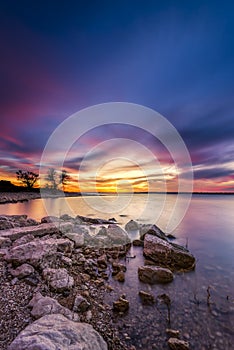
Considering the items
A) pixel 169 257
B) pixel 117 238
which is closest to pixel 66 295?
pixel 169 257

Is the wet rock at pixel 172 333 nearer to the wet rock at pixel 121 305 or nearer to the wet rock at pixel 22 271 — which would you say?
the wet rock at pixel 121 305

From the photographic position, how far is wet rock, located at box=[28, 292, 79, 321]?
3449mm

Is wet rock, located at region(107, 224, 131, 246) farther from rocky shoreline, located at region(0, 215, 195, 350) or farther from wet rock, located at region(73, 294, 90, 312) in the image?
wet rock, located at region(73, 294, 90, 312)

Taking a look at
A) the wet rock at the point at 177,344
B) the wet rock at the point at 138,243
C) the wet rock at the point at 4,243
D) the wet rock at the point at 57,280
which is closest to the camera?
the wet rock at the point at 177,344

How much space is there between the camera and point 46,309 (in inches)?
138

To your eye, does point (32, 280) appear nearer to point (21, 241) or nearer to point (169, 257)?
point (21, 241)

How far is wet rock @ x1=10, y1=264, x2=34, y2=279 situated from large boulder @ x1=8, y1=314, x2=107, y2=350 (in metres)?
1.99

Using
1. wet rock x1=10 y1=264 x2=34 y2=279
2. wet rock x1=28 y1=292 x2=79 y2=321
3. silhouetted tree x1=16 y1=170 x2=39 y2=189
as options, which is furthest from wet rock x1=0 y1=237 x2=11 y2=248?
silhouetted tree x1=16 y1=170 x2=39 y2=189

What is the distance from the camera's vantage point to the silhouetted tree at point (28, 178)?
64.1 metres

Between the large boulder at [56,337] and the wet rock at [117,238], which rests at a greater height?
the large boulder at [56,337]

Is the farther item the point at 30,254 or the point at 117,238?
the point at 117,238

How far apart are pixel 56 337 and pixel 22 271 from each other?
2.76 metres

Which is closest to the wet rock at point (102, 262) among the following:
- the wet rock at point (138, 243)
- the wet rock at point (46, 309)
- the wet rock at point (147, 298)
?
the wet rock at point (147, 298)

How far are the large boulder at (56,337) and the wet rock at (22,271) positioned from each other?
78.3 inches
